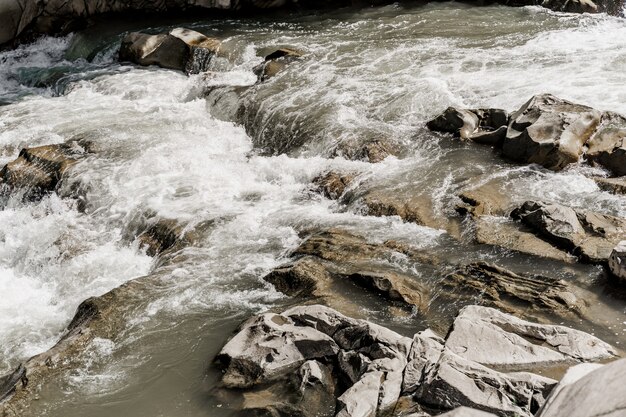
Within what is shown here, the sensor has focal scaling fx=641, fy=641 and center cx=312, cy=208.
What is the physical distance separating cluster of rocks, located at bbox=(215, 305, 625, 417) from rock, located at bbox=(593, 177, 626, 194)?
312cm

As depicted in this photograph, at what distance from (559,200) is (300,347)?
157 inches

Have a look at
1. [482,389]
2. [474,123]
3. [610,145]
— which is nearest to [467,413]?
[482,389]

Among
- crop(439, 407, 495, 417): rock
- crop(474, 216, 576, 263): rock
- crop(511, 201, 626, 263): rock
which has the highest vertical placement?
crop(439, 407, 495, 417): rock

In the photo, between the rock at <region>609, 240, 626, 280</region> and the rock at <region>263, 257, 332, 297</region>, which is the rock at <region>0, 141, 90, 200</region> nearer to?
the rock at <region>263, 257, 332, 297</region>

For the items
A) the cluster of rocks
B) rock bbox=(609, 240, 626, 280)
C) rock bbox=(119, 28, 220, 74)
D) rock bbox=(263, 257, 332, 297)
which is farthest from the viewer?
rock bbox=(119, 28, 220, 74)

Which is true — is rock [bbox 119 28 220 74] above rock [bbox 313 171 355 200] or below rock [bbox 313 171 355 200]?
above

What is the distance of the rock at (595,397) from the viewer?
274 cm

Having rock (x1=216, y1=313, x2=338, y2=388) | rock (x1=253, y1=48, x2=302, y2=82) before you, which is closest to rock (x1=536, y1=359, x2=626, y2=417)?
rock (x1=216, y1=313, x2=338, y2=388)

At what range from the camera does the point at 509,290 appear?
19.5ft

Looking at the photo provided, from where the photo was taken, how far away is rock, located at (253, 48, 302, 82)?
12219 millimetres

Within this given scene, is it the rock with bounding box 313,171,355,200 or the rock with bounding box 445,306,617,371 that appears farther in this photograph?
the rock with bounding box 313,171,355,200

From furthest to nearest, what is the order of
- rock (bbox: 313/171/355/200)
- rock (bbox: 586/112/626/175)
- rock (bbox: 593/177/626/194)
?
1. rock (bbox: 313/171/355/200)
2. rock (bbox: 586/112/626/175)
3. rock (bbox: 593/177/626/194)

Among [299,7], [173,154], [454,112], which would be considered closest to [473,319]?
[454,112]

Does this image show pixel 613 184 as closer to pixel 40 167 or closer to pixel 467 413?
pixel 467 413
